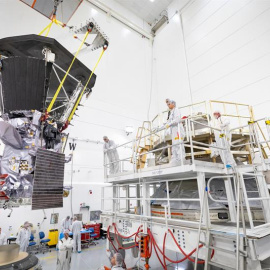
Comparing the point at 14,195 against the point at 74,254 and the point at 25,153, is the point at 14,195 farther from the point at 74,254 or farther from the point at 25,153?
the point at 74,254

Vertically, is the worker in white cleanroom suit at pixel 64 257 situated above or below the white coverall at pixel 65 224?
below

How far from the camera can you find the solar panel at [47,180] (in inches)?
128

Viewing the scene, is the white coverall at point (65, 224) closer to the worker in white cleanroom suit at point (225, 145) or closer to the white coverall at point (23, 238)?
the white coverall at point (23, 238)

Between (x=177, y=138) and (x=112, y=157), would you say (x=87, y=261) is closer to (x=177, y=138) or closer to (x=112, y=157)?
(x=112, y=157)

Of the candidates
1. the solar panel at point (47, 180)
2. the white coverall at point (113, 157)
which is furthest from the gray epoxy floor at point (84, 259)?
the solar panel at point (47, 180)

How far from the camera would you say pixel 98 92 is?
40.1 ft

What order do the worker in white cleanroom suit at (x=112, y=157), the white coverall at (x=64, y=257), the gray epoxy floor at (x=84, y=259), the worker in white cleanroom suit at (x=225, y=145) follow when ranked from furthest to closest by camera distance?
the gray epoxy floor at (x=84, y=259)
the worker in white cleanroom suit at (x=112, y=157)
the white coverall at (x=64, y=257)
the worker in white cleanroom suit at (x=225, y=145)

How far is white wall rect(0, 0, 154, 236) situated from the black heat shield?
5532mm

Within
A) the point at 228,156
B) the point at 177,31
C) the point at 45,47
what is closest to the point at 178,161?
the point at 228,156

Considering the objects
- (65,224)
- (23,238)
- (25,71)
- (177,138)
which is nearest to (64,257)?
(23,238)

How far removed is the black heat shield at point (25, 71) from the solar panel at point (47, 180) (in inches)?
47.4

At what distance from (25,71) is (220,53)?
9.62 m

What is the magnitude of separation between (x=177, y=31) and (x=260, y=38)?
19.6ft

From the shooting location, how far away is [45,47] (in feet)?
12.9
